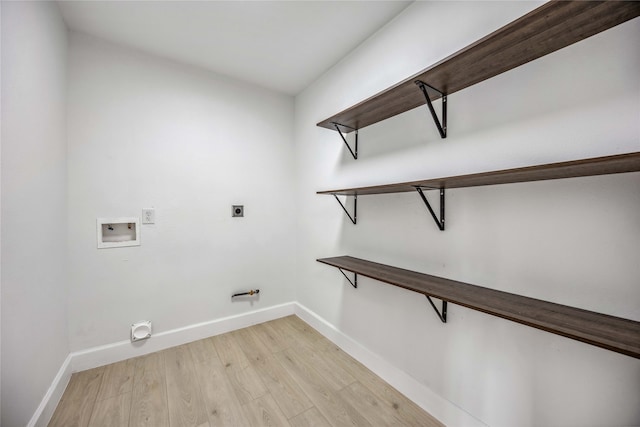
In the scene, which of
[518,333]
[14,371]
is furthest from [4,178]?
[518,333]

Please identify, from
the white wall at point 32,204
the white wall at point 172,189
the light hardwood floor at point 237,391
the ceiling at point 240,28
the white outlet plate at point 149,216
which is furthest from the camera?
the white outlet plate at point 149,216

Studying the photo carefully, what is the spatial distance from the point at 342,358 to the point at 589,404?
51.2 inches

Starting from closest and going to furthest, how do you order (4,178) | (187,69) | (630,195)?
(630,195) < (4,178) < (187,69)

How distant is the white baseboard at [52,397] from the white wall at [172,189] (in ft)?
0.55

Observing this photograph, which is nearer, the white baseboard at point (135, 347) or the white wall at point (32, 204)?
the white wall at point (32, 204)

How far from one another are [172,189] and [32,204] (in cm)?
84

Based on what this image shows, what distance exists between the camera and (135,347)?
6.13 feet

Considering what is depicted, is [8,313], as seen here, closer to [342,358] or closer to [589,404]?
[342,358]

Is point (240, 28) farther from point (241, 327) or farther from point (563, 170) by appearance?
point (241, 327)

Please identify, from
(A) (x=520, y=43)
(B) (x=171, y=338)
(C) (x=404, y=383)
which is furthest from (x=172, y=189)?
(A) (x=520, y=43)

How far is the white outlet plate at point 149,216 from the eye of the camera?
1896 millimetres

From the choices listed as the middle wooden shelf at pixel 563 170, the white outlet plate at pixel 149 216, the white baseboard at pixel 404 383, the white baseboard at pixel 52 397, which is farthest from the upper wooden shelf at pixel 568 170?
the white baseboard at pixel 52 397

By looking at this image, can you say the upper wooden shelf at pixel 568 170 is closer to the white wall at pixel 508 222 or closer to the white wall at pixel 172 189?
the white wall at pixel 508 222

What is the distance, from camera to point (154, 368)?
174 centimetres
